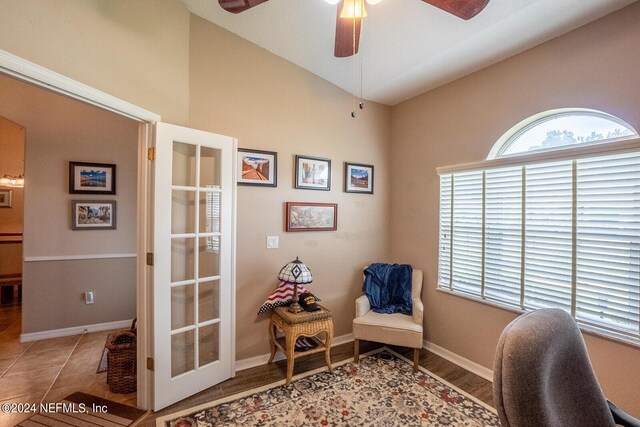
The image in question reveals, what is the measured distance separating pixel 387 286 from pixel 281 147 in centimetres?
190

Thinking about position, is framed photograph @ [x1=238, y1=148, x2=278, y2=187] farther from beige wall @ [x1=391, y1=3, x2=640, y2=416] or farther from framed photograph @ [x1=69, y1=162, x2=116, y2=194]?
framed photograph @ [x1=69, y1=162, x2=116, y2=194]

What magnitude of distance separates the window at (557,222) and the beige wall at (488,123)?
12cm

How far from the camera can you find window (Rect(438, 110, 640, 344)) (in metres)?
1.77

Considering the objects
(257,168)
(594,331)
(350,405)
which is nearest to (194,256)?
(257,168)

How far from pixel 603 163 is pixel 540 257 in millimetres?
772

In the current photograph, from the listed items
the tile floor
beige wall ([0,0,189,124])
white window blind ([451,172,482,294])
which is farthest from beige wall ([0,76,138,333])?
white window blind ([451,172,482,294])

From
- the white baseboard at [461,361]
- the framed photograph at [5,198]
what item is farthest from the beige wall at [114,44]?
the framed photograph at [5,198]

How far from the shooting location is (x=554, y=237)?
2.08m

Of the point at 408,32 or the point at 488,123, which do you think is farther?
the point at 488,123

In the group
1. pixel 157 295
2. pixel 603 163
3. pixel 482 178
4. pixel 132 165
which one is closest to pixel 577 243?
pixel 603 163

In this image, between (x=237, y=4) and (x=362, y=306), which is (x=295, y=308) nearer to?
(x=362, y=306)

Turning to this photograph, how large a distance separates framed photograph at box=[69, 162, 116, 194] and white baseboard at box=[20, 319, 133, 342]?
1.60 metres

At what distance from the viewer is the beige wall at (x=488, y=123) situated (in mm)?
1772

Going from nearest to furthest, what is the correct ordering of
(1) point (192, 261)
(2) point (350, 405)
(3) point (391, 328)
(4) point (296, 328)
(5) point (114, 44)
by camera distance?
(5) point (114, 44) < (2) point (350, 405) < (1) point (192, 261) < (4) point (296, 328) < (3) point (391, 328)
